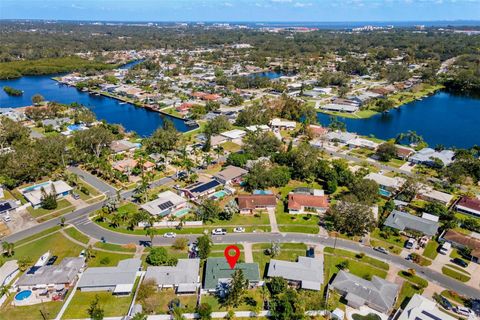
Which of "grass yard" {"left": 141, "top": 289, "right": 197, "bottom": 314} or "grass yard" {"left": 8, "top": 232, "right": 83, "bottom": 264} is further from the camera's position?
"grass yard" {"left": 8, "top": 232, "right": 83, "bottom": 264}

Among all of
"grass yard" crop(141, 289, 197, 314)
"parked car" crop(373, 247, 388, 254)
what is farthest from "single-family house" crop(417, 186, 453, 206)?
"grass yard" crop(141, 289, 197, 314)

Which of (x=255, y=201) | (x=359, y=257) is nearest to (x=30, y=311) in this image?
(x=255, y=201)

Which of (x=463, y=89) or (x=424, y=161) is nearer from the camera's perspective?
→ (x=424, y=161)

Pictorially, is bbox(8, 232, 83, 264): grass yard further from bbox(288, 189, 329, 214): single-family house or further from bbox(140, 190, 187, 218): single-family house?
bbox(288, 189, 329, 214): single-family house

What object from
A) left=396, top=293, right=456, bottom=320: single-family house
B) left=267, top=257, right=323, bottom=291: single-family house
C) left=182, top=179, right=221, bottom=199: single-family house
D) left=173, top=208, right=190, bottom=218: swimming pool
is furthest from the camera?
left=182, top=179, right=221, bottom=199: single-family house

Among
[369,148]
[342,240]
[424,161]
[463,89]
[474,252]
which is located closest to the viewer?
[474,252]

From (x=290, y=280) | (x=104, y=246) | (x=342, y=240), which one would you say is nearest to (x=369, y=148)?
(x=342, y=240)

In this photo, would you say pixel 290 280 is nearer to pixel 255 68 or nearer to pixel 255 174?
pixel 255 174
